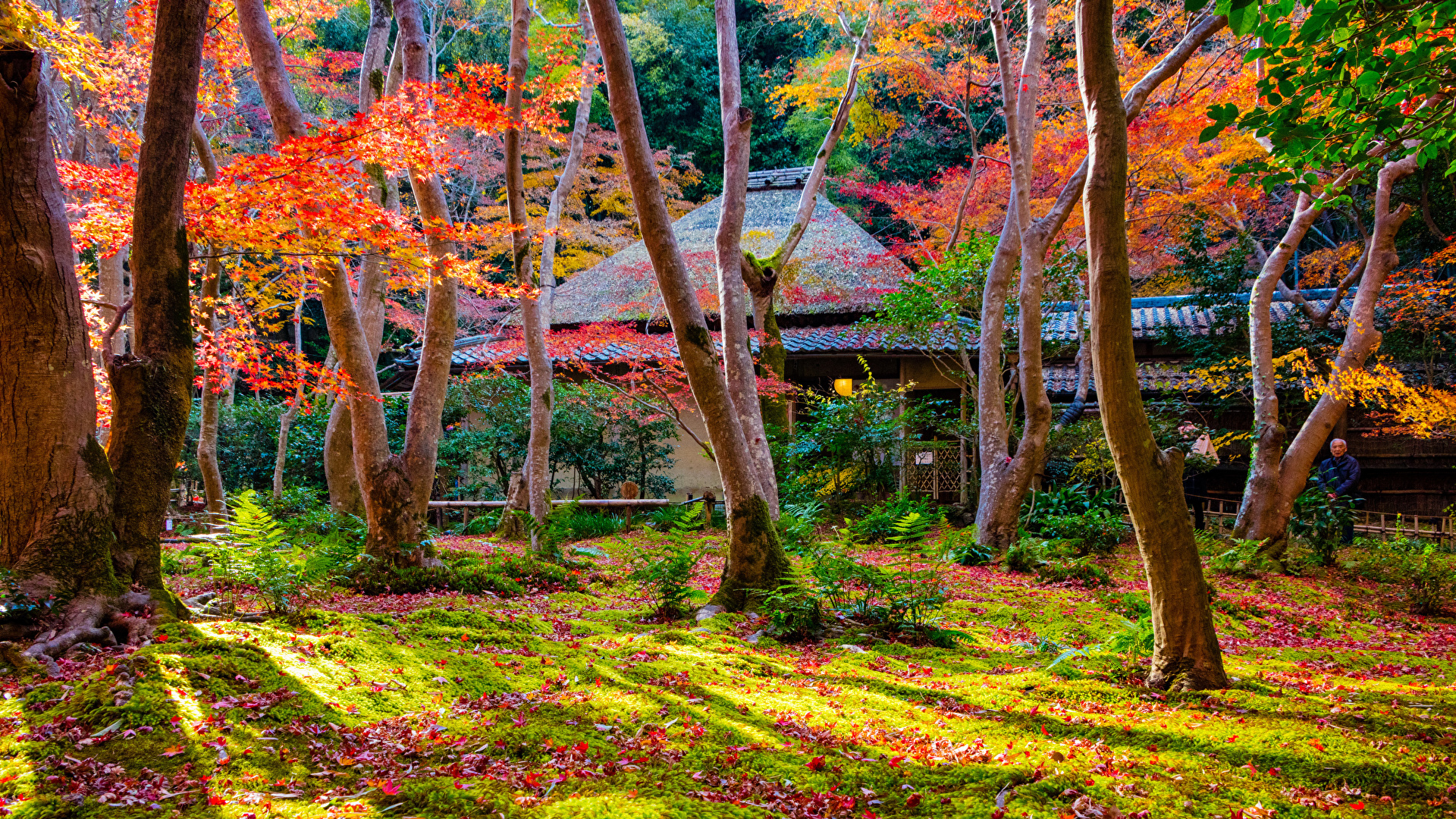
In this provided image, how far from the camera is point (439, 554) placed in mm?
→ 7578

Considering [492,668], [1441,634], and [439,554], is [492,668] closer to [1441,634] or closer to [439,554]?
[439,554]

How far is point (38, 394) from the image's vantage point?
3.33 metres

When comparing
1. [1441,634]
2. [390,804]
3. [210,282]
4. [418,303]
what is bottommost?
[1441,634]

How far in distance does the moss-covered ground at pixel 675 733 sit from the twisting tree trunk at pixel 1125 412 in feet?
0.76

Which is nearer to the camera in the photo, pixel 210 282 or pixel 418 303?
pixel 210 282

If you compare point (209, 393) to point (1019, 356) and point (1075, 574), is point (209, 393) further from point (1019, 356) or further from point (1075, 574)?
point (1075, 574)

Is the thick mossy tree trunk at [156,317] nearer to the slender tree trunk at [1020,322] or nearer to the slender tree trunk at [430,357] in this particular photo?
the slender tree trunk at [430,357]

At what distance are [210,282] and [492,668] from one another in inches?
205

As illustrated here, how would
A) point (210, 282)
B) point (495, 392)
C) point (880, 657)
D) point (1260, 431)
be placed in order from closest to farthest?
1. point (880, 657)
2. point (210, 282)
3. point (1260, 431)
4. point (495, 392)

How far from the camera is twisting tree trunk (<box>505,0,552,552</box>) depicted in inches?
311

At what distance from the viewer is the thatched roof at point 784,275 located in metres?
14.6

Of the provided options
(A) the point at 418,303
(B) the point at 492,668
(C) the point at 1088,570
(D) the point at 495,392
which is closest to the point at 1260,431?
(C) the point at 1088,570

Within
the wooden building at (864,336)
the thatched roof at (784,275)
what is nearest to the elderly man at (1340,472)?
the wooden building at (864,336)

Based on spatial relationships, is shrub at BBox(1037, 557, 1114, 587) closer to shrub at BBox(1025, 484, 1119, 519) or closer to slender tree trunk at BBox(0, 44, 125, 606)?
shrub at BBox(1025, 484, 1119, 519)
